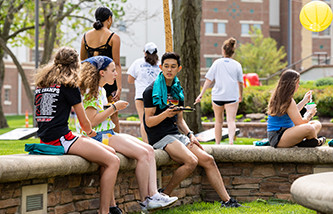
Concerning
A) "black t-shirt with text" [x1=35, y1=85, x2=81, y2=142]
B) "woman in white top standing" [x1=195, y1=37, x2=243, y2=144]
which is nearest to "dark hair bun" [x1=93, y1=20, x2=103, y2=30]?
"black t-shirt with text" [x1=35, y1=85, x2=81, y2=142]

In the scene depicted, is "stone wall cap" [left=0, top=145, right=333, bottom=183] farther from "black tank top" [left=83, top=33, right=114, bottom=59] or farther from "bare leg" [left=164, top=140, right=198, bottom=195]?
"black tank top" [left=83, top=33, right=114, bottom=59]

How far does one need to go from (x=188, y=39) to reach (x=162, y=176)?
15.7 ft

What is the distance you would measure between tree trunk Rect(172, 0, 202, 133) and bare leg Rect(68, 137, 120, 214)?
5799 mm

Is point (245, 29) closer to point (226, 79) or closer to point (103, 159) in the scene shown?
point (226, 79)

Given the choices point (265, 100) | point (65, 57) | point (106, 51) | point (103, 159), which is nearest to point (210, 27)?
point (265, 100)

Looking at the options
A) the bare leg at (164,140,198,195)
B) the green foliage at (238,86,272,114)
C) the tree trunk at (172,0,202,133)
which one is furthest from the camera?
the green foliage at (238,86,272,114)

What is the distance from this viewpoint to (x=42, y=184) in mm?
5020

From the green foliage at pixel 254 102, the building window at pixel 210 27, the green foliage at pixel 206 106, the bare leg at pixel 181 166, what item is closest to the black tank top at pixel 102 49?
the bare leg at pixel 181 166

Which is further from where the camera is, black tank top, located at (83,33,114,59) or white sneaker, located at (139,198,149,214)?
black tank top, located at (83,33,114,59)

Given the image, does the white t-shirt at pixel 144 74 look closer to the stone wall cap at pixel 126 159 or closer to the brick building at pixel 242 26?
the stone wall cap at pixel 126 159

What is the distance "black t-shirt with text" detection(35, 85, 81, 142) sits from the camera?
204 inches

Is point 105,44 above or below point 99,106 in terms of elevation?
above

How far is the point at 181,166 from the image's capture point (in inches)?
252

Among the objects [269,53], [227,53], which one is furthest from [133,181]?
[269,53]
